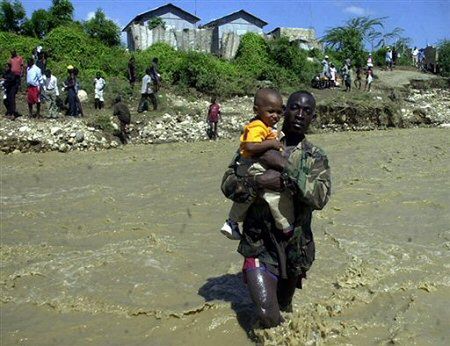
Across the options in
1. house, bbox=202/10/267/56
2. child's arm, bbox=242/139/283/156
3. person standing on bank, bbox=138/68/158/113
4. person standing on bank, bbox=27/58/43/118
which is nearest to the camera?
child's arm, bbox=242/139/283/156

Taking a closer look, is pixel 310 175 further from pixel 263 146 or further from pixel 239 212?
pixel 239 212

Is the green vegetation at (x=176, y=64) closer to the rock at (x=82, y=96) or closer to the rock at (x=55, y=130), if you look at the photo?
the rock at (x=82, y=96)

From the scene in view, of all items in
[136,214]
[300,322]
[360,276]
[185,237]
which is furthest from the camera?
[136,214]

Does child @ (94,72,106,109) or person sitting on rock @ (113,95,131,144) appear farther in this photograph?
child @ (94,72,106,109)

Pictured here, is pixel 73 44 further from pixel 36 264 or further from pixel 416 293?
pixel 416 293

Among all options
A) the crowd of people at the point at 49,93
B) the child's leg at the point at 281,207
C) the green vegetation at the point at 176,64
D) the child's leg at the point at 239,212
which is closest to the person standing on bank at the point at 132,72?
the green vegetation at the point at 176,64

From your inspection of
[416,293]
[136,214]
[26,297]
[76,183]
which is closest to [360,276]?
[416,293]

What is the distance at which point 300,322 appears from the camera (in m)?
3.68

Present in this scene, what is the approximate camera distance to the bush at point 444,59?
30688 mm

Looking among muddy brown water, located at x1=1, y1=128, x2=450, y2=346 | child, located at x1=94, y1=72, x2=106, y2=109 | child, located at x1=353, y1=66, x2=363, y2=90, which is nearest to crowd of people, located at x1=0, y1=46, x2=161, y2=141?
child, located at x1=94, y1=72, x2=106, y2=109

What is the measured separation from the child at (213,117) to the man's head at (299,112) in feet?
41.3

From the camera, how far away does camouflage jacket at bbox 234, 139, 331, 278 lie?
3342 millimetres

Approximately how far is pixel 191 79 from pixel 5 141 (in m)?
9.33

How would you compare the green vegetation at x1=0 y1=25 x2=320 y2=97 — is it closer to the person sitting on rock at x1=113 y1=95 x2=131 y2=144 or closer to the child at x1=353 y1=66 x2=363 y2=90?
the child at x1=353 y1=66 x2=363 y2=90
